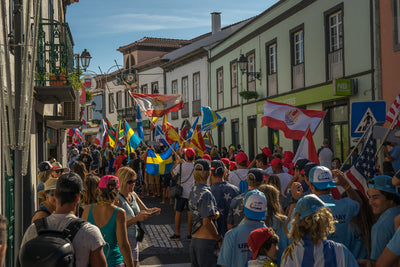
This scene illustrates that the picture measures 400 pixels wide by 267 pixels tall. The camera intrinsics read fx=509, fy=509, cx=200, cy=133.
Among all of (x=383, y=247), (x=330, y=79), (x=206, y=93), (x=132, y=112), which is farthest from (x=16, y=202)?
(x=132, y=112)

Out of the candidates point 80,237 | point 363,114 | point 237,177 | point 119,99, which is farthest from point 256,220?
point 119,99

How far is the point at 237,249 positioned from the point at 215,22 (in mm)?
35036

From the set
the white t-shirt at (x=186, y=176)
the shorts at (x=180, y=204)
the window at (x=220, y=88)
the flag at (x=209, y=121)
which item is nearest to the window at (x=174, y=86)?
the window at (x=220, y=88)

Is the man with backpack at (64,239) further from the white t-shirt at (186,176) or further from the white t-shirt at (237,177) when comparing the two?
the white t-shirt at (186,176)

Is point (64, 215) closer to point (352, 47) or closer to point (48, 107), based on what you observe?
point (48, 107)

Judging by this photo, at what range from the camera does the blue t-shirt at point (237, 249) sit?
13.6 feet

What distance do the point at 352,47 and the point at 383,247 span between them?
14.0 metres

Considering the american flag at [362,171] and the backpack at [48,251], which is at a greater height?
the american flag at [362,171]

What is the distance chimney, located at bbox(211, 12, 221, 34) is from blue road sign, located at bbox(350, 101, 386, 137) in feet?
100

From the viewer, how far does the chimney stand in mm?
37938

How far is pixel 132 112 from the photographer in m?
48.9

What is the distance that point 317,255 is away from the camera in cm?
330

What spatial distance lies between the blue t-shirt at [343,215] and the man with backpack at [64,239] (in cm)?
193

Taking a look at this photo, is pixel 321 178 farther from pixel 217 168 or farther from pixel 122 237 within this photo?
pixel 217 168
